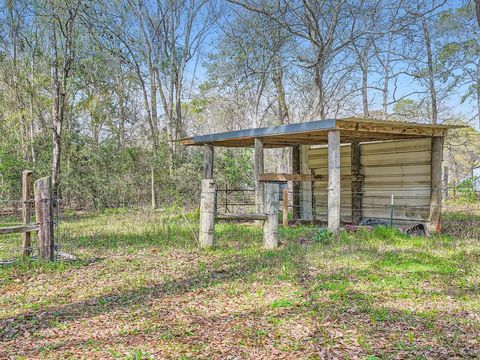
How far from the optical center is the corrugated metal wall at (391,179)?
11.8 meters

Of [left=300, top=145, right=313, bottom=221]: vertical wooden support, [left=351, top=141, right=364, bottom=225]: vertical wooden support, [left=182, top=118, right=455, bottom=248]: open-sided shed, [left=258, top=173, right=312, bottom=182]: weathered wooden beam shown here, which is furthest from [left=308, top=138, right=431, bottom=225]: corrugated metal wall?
[left=258, top=173, right=312, bottom=182]: weathered wooden beam

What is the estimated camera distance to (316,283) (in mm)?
6047

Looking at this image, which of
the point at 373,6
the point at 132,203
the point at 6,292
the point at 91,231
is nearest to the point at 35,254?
the point at 6,292

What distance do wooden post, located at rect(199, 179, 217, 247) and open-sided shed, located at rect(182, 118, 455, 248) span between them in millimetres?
2570

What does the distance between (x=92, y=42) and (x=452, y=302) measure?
1987 centimetres

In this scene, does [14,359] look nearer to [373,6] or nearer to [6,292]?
[6,292]

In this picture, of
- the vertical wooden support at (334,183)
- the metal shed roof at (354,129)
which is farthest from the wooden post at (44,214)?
the vertical wooden support at (334,183)

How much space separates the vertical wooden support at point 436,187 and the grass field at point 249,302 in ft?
6.07

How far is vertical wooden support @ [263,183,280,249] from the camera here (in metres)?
8.62

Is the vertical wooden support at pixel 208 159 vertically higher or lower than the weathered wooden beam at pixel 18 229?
higher

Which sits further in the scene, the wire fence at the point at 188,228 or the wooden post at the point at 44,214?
the wire fence at the point at 188,228

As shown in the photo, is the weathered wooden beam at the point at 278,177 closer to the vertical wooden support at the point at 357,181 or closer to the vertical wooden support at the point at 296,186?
the vertical wooden support at the point at 357,181

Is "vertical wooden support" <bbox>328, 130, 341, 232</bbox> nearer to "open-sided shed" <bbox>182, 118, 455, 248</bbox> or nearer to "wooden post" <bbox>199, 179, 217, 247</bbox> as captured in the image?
"open-sided shed" <bbox>182, 118, 455, 248</bbox>

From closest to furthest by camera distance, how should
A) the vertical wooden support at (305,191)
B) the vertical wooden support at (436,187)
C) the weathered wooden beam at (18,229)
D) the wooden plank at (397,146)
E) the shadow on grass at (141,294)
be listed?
the shadow on grass at (141,294) → the weathered wooden beam at (18,229) → the vertical wooden support at (436,187) → the wooden plank at (397,146) → the vertical wooden support at (305,191)
